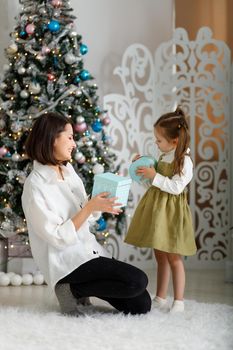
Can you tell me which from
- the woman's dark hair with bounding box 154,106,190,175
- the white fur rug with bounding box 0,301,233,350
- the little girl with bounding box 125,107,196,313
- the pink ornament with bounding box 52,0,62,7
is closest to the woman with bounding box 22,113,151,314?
the white fur rug with bounding box 0,301,233,350

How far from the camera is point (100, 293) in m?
4.12

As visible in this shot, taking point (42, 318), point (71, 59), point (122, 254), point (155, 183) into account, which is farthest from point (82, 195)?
point (122, 254)

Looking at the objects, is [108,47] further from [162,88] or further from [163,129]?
[163,129]

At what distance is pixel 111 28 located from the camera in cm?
638

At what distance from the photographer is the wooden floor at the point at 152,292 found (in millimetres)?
4621

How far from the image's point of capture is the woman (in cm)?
405

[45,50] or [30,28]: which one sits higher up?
[30,28]

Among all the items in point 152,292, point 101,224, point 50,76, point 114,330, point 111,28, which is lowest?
point 152,292

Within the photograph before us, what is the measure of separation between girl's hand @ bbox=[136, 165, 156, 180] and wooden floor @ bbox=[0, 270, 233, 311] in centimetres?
80

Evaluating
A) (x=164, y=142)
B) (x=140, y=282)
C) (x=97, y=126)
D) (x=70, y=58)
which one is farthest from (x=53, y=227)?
(x=70, y=58)

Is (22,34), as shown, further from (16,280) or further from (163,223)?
(163,223)

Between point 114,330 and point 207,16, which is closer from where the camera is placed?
point 114,330

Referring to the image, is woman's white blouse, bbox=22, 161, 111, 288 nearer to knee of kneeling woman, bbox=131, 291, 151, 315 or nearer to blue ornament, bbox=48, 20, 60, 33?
knee of kneeling woman, bbox=131, 291, 151, 315

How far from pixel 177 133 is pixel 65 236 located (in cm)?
91
